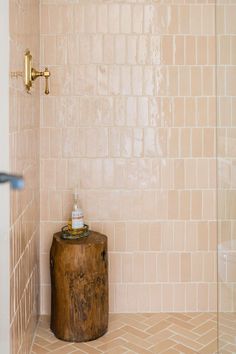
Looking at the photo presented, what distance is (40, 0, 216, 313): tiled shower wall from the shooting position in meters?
2.85

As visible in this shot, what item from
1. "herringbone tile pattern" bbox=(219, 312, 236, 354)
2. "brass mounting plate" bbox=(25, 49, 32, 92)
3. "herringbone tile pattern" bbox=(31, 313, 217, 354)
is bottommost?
"herringbone tile pattern" bbox=(31, 313, 217, 354)

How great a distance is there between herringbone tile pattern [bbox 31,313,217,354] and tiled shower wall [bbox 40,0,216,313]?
0.44 feet

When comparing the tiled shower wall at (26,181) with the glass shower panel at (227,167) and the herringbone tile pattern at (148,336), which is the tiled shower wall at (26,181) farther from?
the glass shower panel at (227,167)

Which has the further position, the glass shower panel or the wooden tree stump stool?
the wooden tree stump stool

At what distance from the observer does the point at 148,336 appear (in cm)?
263

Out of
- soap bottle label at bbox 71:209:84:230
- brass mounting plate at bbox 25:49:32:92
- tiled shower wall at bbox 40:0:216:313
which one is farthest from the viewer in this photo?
tiled shower wall at bbox 40:0:216:313

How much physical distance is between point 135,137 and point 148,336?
1080 millimetres

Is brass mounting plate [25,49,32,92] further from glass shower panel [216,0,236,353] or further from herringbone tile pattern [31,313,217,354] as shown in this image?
herringbone tile pattern [31,313,217,354]

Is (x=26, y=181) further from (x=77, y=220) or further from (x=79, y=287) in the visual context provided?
(x=79, y=287)

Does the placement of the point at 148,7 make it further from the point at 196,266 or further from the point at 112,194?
the point at 196,266

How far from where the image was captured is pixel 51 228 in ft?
9.55

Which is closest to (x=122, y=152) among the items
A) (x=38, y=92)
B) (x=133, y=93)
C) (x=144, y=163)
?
(x=144, y=163)

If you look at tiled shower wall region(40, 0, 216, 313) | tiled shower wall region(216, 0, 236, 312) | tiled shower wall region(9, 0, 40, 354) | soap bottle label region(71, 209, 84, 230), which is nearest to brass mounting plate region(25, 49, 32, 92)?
tiled shower wall region(9, 0, 40, 354)

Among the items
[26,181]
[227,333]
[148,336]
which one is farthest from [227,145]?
[148,336]
